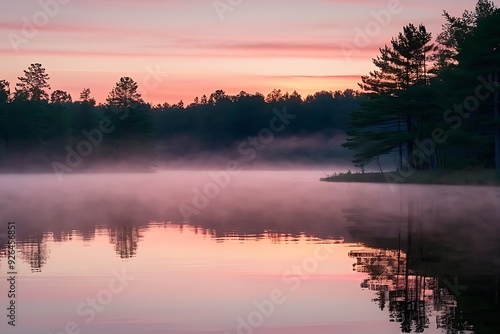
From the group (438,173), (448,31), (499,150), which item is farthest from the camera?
(448,31)

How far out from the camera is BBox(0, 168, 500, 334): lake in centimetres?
1441

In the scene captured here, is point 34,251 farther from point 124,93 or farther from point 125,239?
point 124,93

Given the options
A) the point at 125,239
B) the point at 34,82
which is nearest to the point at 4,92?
the point at 34,82

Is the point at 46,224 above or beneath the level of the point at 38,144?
beneath

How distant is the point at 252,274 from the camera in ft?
66.2

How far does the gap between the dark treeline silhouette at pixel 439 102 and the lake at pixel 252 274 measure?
1523 inches

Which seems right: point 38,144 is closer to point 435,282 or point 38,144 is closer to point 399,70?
point 399,70

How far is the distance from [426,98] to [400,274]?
239ft

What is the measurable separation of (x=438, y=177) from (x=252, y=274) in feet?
208

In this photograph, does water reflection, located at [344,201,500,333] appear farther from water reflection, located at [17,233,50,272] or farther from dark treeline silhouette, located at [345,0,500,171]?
dark treeline silhouette, located at [345,0,500,171]

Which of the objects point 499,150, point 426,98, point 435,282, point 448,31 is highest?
point 448,31

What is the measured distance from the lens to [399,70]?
299 ft

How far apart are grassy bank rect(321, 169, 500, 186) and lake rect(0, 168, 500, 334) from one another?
118ft

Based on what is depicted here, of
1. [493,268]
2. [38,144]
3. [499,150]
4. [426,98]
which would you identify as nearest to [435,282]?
[493,268]
